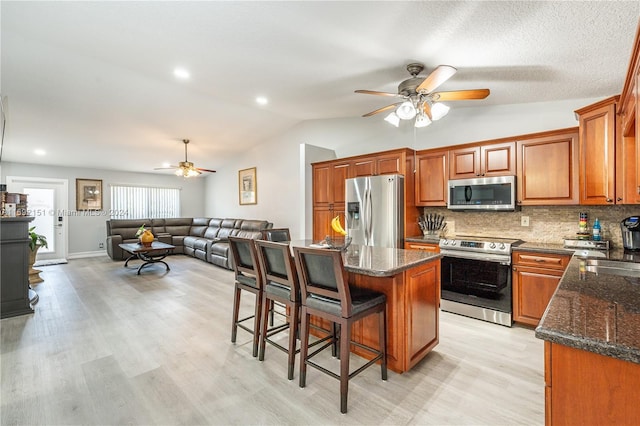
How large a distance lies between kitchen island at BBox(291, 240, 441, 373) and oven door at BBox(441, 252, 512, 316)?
105cm

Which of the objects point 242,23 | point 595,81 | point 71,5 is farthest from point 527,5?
point 71,5

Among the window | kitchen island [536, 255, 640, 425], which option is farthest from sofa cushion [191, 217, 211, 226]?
kitchen island [536, 255, 640, 425]

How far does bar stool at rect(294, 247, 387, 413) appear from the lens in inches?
69.0

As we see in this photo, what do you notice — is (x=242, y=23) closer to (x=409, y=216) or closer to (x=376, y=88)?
(x=376, y=88)

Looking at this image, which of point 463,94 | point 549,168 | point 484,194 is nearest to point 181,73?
point 463,94

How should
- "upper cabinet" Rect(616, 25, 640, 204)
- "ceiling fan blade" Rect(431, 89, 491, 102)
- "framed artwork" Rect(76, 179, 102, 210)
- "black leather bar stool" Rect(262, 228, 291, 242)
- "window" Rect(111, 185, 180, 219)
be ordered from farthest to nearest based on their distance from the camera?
"window" Rect(111, 185, 180, 219) → "framed artwork" Rect(76, 179, 102, 210) → "black leather bar stool" Rect(262, 228, 291, 242) → "ceiling fan blade" Rect(431, 89, 491, 102) → "upper cabinet" Rect(616, 25, 640, 204)

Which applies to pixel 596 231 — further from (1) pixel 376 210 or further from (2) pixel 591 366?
(2) pixel 591 366

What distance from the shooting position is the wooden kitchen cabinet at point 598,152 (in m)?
2.45

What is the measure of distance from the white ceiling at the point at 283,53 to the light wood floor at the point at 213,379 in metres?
2.38

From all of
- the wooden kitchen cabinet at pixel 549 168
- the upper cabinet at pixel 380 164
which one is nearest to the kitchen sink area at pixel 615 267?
the wooden kitchen cabinet at pixel 549 168

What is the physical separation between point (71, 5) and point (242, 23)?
4.57 feet

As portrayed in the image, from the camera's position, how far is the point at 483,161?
3436 millimetres

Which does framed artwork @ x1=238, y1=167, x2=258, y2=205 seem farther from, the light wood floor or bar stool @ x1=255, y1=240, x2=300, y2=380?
bar stool @ x1=255, y1=240, x2=300, y2=380

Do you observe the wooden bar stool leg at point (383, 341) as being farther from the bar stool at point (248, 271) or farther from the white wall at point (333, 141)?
the white wall at point (333, 141)
